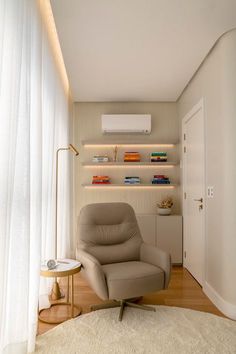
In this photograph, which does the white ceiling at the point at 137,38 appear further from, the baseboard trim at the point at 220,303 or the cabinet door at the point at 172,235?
the baseboard trim at the point at 220,303

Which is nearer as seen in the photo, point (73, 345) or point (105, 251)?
point (73, 345)

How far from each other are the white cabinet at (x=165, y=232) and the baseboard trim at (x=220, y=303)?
116 centimetres

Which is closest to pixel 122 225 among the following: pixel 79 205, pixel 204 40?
pixel 79 205

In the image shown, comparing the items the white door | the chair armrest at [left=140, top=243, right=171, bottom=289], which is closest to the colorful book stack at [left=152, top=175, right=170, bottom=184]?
the white door

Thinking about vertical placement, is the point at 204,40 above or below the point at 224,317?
above

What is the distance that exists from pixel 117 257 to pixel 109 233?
0.27 m

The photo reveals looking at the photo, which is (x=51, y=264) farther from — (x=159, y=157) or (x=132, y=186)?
(x=159, y=157)

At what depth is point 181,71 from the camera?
12.0 ft

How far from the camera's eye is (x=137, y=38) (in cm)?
287

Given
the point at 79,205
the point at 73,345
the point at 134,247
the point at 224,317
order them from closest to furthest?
the point at 73,345 < the point at 224,317 < the point at 134,247 < the point at 79,205

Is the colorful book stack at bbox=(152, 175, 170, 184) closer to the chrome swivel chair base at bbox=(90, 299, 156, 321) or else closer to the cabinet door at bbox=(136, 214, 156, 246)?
the cabinet door at bbox=(136, 214, 156, 246)

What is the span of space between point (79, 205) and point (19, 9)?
11.2 feet

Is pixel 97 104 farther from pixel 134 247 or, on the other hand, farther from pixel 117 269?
pixel 117 269

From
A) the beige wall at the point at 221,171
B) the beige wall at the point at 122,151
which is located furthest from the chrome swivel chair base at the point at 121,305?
the beige wall at the point at 122,151
